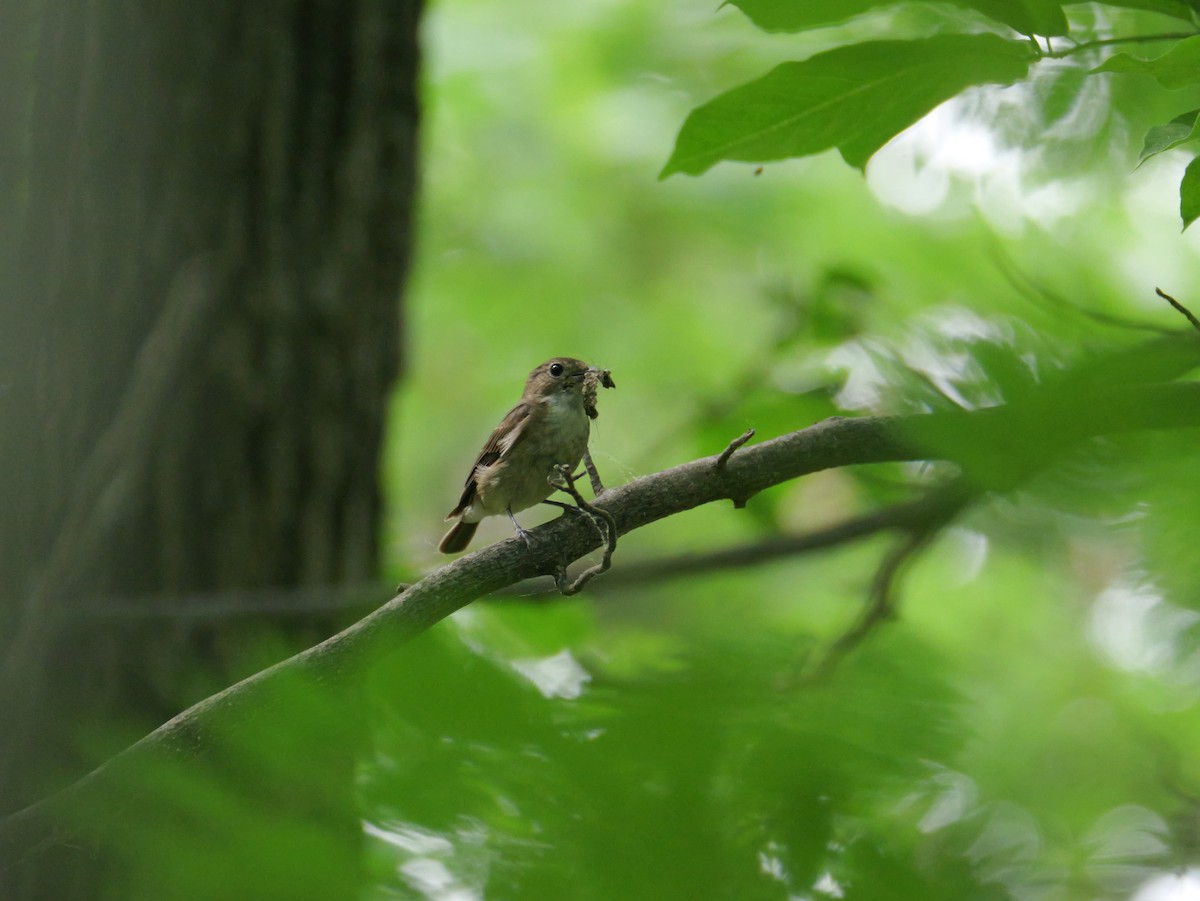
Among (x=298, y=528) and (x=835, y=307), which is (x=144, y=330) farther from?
(x=835, y=307)

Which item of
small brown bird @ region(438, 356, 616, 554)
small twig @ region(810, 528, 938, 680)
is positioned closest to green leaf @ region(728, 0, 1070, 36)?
small twig @ region(810, 528, 938, 680)

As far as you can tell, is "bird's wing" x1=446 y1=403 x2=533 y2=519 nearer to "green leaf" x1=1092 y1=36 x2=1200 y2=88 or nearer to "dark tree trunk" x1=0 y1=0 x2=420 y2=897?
"dark tree trunk" x1=0 y1=0 x2=420 y2=897

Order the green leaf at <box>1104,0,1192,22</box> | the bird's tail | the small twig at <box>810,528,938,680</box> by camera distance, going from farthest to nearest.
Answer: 1. the bird's tail
2. the small twig at <box>810,528,938,680</box>
3. the green leaf at <box>1104,0,1192,22</box>

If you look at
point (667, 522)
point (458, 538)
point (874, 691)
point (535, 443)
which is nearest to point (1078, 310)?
point (874, 691)

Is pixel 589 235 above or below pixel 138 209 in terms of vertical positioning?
above

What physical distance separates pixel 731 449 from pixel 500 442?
190 cm

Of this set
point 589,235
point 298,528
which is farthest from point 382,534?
point 589,235

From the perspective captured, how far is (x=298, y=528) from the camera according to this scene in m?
3.94

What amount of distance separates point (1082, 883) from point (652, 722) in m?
0.51

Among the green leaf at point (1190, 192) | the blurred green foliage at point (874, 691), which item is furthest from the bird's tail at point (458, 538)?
the green leaf at point (1190, 192)

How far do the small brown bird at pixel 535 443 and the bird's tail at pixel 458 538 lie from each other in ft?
1.49

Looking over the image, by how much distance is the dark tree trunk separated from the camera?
9.47 feet

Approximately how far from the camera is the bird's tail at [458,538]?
13.4ft

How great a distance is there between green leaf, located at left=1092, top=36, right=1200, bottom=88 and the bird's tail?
3.10 m
